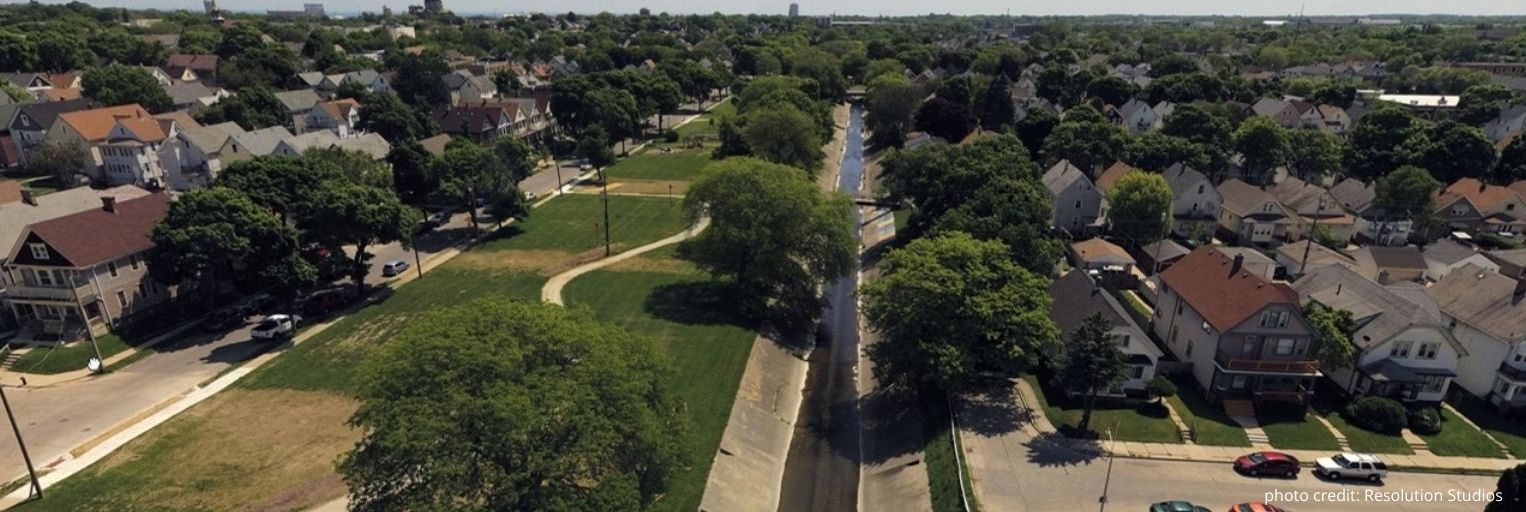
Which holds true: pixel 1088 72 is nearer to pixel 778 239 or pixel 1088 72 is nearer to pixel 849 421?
pixel 778 239

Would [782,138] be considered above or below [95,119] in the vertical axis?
below

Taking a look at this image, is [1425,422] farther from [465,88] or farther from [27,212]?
[465,88]

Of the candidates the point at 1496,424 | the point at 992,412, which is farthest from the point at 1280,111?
the point at 992,412

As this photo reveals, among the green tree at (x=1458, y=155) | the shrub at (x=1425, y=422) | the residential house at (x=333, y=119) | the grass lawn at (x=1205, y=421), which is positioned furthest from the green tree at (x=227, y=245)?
the green tree at (x=1458, y=155)

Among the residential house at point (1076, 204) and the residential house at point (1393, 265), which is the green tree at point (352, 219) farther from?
the residential house at point (1393, 265)

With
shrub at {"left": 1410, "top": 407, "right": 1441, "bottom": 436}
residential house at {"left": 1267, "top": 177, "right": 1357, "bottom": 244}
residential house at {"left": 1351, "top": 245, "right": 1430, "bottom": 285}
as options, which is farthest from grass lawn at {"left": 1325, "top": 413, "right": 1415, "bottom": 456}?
residential house at {"left": 1267, "top": 177, "right": 1357, "bottom": 244}

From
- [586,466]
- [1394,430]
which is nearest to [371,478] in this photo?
[586,466]
